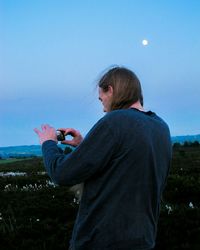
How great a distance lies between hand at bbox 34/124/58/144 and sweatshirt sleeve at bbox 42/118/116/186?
306 mm

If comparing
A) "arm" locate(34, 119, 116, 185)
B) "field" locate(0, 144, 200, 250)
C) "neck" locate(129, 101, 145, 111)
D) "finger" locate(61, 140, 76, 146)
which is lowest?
"field" locate(0, 144, 200, 250)

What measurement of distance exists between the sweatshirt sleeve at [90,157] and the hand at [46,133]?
0.31 metres

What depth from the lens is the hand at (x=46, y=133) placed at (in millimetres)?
3758

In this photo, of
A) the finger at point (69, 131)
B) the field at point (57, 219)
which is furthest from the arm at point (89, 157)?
the field at point (57, 219)

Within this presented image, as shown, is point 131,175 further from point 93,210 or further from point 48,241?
point 48,241

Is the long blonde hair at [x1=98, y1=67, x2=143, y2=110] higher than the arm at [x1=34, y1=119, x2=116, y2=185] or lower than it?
higher

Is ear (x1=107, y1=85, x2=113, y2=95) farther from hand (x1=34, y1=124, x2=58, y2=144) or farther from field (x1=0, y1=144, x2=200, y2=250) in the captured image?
field (x1=0, y1=144, x2=200, y2=250)

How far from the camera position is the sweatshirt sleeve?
340cm

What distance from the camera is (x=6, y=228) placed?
10883 millimetres

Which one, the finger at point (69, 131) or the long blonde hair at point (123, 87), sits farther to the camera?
the finger at point (69, 131)

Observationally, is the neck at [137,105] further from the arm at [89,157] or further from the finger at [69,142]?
the finger at [69,142]

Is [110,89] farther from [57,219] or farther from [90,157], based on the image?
[57,219]

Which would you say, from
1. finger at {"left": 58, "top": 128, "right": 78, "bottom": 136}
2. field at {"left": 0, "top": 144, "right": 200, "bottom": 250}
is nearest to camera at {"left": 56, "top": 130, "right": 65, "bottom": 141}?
finger at {"left": 58, "top": 128, "right": 78, "bottom": 136}

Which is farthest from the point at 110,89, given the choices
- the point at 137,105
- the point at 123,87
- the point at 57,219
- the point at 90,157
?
the point at 57,219
